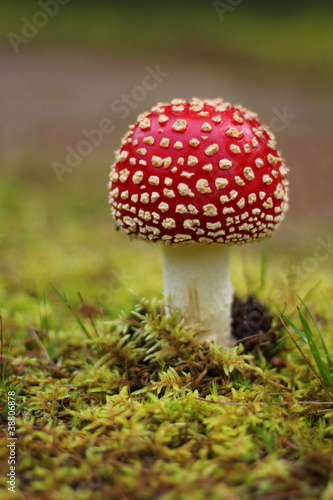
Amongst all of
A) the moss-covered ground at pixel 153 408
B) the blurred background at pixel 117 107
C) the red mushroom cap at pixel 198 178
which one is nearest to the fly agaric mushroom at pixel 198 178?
the red mushroom cap at pixel 198 178

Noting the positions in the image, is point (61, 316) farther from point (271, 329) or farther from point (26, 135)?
point (26, 135)

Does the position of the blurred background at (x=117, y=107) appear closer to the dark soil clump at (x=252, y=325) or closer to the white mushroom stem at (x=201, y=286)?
the dark soil clump at (x=252, y=325)

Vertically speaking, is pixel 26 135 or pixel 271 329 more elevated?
pixel 26 135

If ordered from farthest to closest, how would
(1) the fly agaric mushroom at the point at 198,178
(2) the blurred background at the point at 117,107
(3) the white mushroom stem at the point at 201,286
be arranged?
1. (2) the blurred background at the point at 117,107
2. (3) the white mushroom stem at the point at 201,286
3. (1) the fly agaric mushroom at the point at 198,178

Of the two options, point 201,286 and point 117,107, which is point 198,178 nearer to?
point 201,286

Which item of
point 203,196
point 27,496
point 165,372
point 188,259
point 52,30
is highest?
point 52,30

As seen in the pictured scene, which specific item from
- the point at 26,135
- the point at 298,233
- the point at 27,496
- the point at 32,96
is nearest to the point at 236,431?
the point at 27,496

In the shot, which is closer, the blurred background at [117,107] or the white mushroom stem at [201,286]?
the white mushroom stem at [201,286]
